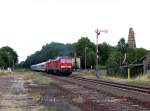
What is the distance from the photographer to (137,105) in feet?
55.4

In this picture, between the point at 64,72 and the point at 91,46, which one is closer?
the point at 64,72

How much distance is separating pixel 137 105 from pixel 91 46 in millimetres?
171414

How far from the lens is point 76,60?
101 m

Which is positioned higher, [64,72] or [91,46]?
[91,46]

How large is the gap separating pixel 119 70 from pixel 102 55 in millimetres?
110484

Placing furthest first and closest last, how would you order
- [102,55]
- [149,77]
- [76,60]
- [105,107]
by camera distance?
[102,55] → [76,60] → [149,77] → [105,107]

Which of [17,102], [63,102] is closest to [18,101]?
[17,102]

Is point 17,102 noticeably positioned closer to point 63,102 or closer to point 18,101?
point 18,101

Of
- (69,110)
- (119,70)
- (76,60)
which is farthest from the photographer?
(76,60)

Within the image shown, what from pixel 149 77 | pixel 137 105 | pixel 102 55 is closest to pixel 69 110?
pixel 137 105

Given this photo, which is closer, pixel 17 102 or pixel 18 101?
pixel 17 102

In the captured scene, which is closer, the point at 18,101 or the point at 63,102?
the point at 63,102

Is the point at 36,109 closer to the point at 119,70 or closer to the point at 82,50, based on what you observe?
the point at 119,70

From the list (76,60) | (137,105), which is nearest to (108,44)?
(76,60)
